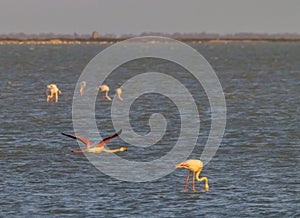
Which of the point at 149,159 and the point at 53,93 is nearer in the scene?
the point at 149,159

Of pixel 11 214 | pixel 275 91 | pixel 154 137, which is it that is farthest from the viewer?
pixel 275 91

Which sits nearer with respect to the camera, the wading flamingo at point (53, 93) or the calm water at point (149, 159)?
the calm water at point (149, 159)

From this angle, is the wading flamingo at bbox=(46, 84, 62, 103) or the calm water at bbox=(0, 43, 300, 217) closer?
the calm water at bbox=(0, 43, 300, 217)

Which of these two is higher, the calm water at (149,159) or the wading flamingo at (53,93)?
the wading flamingo at (53,93)

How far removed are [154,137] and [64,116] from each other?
375 inches

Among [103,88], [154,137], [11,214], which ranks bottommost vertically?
[11,214]

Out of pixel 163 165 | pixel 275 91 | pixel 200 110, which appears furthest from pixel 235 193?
pixel 275 91

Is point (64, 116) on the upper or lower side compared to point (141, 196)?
upper

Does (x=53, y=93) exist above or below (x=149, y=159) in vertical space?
above

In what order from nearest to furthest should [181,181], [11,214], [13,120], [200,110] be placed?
1. [11,214]
2. [181,181]
3. [13,120]
4. [200,110]

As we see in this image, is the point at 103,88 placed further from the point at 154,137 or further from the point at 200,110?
the point at 154,137

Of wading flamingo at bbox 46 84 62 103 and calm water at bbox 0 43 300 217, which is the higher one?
wading flamingo at bbox 46 84 62 103

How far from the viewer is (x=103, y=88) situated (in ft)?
194

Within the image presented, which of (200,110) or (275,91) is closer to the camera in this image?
(200,110)
